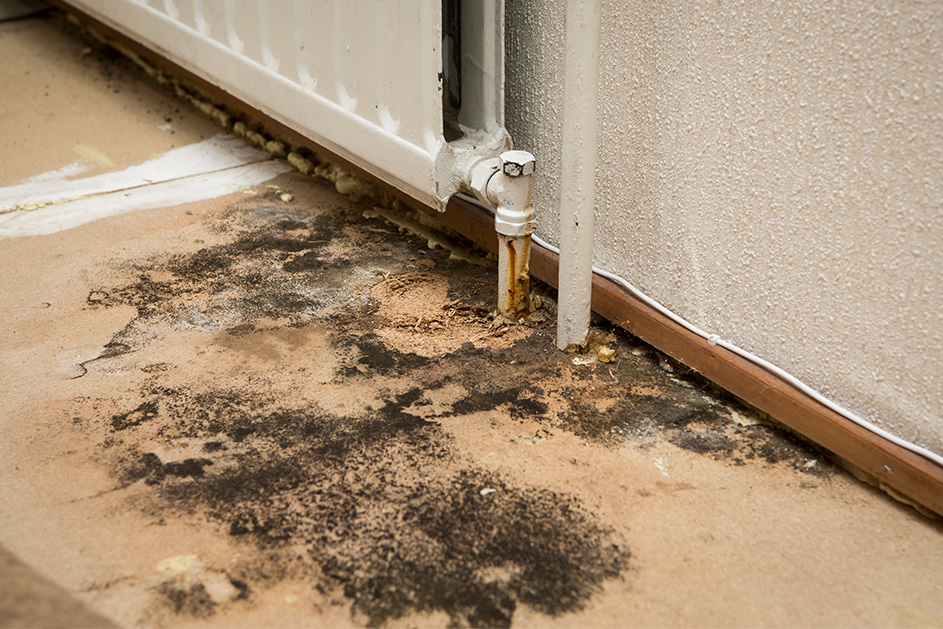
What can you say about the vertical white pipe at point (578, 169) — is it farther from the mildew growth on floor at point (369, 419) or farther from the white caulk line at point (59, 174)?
the white caulk line at point (59, 174)

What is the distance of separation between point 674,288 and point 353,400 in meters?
0.46

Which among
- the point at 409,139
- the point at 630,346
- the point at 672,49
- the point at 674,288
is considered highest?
the point at 672,49

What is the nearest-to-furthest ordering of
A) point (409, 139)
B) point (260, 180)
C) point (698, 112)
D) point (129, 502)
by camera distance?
point (129, 502) → point (698, 112) → point (409, 139) → point (260, 180)

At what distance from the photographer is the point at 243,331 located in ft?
4.40

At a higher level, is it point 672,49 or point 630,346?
point 672,49

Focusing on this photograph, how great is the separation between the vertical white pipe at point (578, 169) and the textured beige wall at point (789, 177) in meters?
0.09

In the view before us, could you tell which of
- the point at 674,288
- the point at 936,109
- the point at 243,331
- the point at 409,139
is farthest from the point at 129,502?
the point at 936,109

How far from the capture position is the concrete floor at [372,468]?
0.89 metres

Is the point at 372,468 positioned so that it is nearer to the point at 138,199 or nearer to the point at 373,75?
the point at 373,75

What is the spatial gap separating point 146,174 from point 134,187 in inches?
2.3

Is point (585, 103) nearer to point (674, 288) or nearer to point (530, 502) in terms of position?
point (674, 288)

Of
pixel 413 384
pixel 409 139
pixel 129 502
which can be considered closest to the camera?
pixel 129 502

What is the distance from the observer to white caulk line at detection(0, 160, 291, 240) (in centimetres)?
163

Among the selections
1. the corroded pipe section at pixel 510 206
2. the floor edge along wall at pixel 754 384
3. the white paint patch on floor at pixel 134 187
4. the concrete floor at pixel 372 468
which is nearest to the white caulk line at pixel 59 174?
the white paint patch on floor at pixel 134 187
